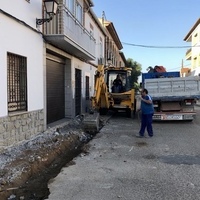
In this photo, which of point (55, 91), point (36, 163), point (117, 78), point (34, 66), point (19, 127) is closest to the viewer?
point (36, 163)

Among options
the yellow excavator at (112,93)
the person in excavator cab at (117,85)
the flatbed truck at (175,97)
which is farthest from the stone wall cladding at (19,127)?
the person in excavator cab at (117,85)

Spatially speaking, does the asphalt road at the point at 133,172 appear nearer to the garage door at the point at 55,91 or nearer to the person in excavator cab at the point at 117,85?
the garage door at the point at 55,91

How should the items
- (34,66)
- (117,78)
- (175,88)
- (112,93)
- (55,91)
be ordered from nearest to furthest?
(34,66) → (55,91) → (175,88) → (112,93) → (117,78)

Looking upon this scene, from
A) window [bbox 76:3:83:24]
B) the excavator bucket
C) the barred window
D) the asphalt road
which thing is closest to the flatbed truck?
Answer: the excavator bucket

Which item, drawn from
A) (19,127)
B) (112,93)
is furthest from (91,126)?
(112,93)

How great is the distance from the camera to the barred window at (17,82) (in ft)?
25.9

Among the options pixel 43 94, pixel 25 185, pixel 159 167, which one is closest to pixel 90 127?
pixel 43 94

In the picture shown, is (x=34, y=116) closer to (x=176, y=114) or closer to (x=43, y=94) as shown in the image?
(x=43, y=94)

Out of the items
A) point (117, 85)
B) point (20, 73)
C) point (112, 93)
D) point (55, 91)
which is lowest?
point (112, 93)

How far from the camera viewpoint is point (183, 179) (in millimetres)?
5262

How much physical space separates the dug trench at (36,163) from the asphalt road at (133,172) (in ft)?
1.01

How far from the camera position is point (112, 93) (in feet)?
52.8

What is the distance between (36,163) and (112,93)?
1021 cm

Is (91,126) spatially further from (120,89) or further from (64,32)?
(120,89)
